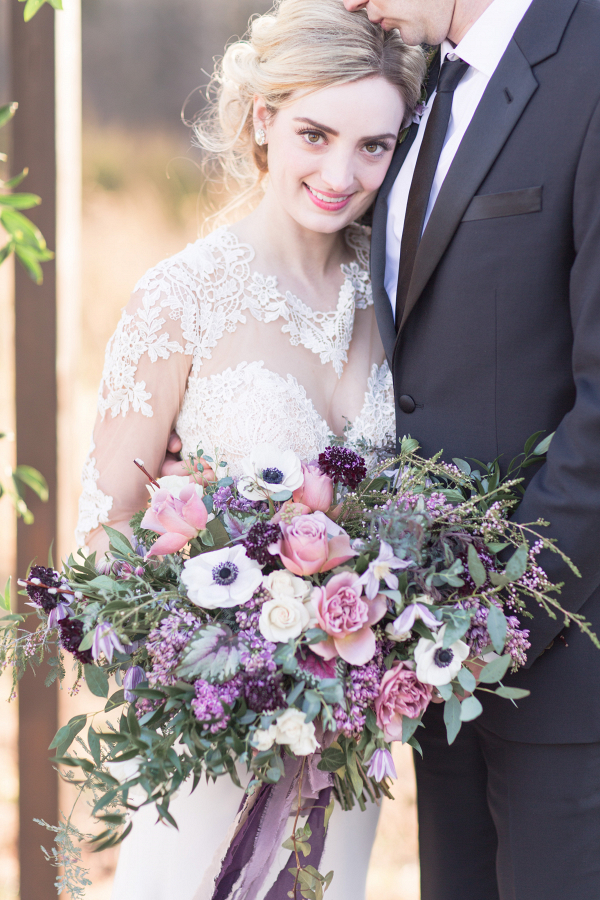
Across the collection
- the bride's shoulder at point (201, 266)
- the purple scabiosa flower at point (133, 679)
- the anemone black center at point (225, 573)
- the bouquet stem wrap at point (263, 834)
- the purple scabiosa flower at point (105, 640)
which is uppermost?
the bride's shoulder at point (201, 266)

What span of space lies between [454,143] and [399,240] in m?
0.27

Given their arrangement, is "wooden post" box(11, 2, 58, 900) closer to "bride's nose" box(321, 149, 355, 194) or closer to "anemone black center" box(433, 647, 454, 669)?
"bride's nose" box(321, 149, 355, 194)

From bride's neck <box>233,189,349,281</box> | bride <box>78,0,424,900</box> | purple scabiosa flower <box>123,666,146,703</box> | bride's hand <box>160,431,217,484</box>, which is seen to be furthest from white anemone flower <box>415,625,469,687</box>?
bride's neck <box>233,189,349,281</box>

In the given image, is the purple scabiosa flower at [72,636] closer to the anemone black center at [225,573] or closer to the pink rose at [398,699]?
the anemone black center at [225,573]

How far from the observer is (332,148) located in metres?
1.69

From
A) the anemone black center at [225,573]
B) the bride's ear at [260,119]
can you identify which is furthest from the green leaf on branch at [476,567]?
the bride's ear at [260,119]

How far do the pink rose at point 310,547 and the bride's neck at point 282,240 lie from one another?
90cm

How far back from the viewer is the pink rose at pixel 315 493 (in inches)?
49.7

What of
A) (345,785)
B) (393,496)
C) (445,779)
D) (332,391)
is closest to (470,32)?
(332,391)

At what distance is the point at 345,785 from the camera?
50.0 inches

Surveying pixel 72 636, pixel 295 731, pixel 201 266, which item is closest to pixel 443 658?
pixel 295 731

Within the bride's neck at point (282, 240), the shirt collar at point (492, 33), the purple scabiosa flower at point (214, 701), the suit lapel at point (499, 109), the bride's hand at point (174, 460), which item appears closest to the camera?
the purple scabiosa flower at point (214, 701)

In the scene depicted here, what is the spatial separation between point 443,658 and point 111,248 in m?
1.96

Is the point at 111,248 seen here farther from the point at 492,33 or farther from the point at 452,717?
the point at 452,717
